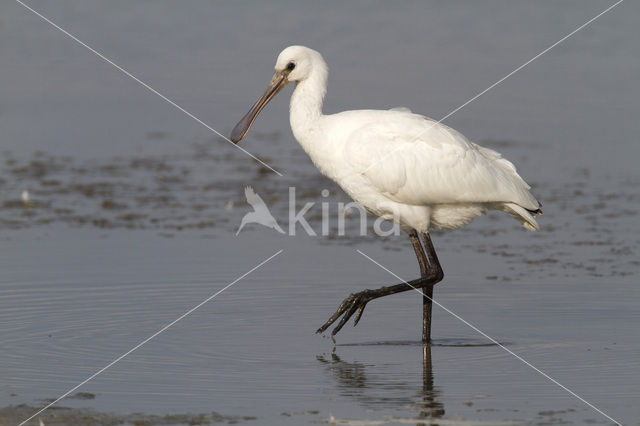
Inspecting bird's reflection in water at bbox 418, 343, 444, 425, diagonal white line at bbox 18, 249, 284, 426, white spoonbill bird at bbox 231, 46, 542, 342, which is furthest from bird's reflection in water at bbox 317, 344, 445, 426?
diagonal white line at bbox 18, 249, 284, 426

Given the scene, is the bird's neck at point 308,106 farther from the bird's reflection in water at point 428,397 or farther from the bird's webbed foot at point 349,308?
the bird's reflection in water at point 428,397

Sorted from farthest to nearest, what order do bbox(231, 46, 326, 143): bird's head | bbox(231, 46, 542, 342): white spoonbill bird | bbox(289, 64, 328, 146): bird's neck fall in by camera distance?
bbox(231, 46, 326, 143): bird's head
bbox(289, 64, 328, 146): bird's neck
bbox(231, 46, 542, 342): white spoonbill bird

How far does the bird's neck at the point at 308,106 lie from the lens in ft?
26.8

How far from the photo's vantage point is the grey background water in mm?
6848

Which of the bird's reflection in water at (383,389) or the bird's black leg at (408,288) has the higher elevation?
the bird's black leg at (408,288)

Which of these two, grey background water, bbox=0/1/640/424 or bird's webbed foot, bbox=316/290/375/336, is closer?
grey background water, bbox=0/1/640/424

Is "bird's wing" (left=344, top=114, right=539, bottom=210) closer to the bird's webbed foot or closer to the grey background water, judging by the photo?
the bird's webbed foot

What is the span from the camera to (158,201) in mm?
12000

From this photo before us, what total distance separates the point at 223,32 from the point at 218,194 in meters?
7.05

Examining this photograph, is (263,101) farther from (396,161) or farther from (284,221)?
(284,221)

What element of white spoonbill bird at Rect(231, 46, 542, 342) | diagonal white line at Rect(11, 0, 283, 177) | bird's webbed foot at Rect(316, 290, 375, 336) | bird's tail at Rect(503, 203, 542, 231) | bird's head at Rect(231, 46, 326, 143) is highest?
diagonal white line at Rect(11, 0, 283, 177)

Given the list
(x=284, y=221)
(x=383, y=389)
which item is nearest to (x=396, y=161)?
(x=383, y=389)

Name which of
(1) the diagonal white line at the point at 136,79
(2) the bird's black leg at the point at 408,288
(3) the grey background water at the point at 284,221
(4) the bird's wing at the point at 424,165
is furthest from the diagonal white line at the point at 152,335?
(1) the diagonal white line at the point at 136,79

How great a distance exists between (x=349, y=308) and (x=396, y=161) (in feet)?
3.40
